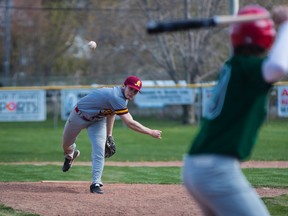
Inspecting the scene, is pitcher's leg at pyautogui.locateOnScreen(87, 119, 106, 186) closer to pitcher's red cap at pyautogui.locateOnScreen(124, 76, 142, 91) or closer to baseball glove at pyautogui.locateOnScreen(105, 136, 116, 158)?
baseball glove at pyautogui.locateOnScreen(105, 136, 116, 158)

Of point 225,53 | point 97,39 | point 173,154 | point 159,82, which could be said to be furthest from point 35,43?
point 173,154

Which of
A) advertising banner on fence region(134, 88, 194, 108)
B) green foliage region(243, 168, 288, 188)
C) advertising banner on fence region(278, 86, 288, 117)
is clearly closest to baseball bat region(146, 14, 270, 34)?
green foliage region(243, 168, 288, 188)

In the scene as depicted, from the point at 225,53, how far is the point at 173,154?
13.0 m

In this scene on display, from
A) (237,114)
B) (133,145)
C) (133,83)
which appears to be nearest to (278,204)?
(133,83)

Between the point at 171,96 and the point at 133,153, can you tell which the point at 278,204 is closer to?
the point at 133,153

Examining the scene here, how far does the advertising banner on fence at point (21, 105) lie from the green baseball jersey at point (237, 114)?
19404 millimetres

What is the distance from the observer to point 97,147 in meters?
9.28

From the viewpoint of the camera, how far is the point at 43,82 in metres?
38.1

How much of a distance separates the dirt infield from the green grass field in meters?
0.56

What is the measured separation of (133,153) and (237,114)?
13.0 m

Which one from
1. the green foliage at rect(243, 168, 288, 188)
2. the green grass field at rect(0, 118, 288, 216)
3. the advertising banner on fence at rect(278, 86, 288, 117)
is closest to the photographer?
the green foliage at rect(243, 168, 288, 188)

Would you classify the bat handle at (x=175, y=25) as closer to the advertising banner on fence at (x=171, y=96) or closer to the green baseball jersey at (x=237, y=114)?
the green baseball jersey at (x=237, y=114)

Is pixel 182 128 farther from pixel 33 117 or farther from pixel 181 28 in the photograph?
pixel 181 28

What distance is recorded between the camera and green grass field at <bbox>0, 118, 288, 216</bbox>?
11289mm
